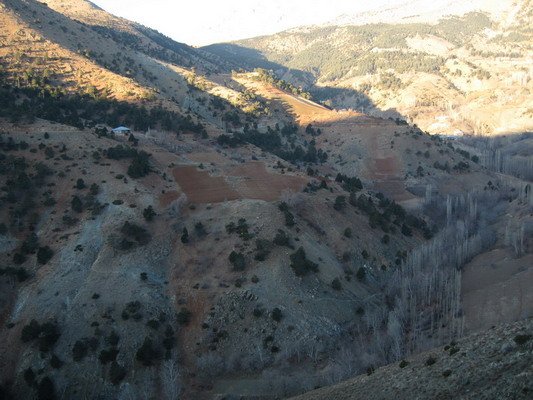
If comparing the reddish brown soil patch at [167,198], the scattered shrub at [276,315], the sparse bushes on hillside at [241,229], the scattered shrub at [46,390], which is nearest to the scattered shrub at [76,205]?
the reddish brown soil patch at [167,198]

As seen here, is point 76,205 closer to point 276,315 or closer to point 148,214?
point 148,214

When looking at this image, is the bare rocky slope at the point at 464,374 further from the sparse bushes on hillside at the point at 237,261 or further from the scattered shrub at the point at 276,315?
the sparse bushes on hillside at the point at 237,261

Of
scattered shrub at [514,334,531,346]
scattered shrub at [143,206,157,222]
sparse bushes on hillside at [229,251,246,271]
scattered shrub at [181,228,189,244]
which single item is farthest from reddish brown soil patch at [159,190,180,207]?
scattered shrub at [514,334,531,346]

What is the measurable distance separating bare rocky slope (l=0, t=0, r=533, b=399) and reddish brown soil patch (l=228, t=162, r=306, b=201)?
2.20ft

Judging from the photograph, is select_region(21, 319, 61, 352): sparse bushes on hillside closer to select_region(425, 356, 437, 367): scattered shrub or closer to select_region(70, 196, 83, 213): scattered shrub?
select_region(70, 196, 83, 213): scattered shrub

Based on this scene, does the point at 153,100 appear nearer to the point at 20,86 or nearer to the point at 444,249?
the point at 20,86

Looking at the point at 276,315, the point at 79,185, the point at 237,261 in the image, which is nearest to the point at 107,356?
the point at 276,315

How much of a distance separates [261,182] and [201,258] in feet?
92.9

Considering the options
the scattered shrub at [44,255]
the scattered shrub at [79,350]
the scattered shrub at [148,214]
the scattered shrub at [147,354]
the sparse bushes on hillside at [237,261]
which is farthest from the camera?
the scattered shrub at [148,214]

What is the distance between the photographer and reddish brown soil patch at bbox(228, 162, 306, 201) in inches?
3435

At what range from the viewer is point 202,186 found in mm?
87875

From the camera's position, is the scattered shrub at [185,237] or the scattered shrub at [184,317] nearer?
the scattered shrub at [184,317]

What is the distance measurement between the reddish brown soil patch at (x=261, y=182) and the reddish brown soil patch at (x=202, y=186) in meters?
2.92

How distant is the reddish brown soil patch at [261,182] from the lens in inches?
3435
